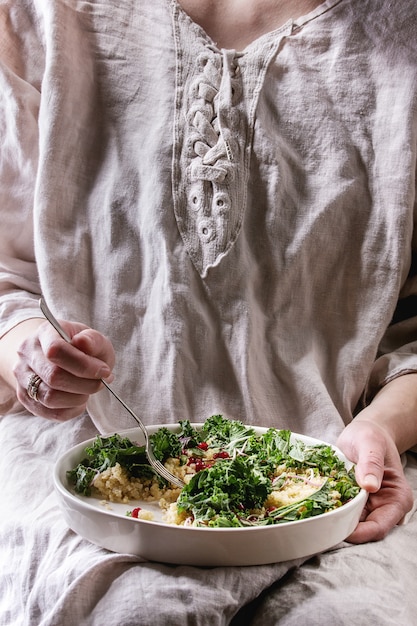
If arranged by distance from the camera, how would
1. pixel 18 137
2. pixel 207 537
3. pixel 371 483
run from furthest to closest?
pixel 18 137 → pixel 371 483 → pixel 207 537

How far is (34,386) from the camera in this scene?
115cm

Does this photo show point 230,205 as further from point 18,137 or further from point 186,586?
point 186,586

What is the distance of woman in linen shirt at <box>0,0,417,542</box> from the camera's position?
4.34 feet

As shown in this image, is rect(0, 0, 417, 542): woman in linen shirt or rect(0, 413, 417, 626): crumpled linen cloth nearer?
rect(0, 413, 417, 626): crumpled linen cloth

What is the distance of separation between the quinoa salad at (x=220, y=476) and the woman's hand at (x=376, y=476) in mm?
31

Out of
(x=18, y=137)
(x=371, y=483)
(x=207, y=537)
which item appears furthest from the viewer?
(x=18, y=137)

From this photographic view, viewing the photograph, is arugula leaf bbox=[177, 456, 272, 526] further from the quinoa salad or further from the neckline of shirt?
the neckline of shirt

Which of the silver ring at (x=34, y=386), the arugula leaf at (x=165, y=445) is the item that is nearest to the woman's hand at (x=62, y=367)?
the silver ring at (x=34, y=386)

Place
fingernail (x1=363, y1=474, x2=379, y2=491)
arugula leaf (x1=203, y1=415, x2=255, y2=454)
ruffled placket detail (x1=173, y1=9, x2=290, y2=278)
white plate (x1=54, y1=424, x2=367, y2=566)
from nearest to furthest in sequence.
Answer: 1. white plate (x1=54, y1=424, x2=367, y2=566)
2. fingernail (x1=363, y1=474, x2=379, y2=491)
3. arugula leaf (x1=203, y1=415, x2=255, y2=454)
4. ruffled placket detail (x1=173, y1=9, x2=290, y2=278)

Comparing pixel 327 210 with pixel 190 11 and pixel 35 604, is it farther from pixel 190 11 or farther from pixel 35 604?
pixel 35 604

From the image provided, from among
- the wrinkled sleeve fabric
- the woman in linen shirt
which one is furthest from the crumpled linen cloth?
the wrinkled sleeve fabric

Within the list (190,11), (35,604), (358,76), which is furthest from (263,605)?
(190,11)

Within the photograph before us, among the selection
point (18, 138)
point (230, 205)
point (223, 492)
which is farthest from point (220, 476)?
point (18, 138)

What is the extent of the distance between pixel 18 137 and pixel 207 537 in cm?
85
